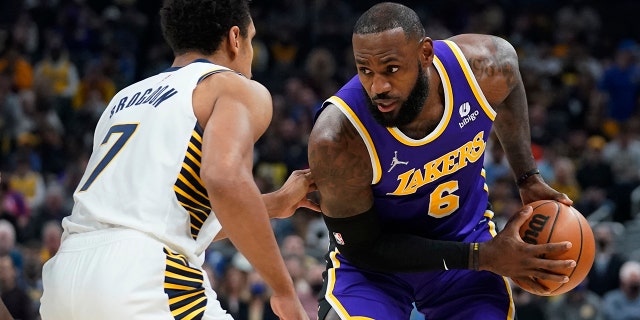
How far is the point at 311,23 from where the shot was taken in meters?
16.9

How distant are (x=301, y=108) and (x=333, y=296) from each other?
9619 millimetres

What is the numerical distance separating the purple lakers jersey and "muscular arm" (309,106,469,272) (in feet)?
0.22

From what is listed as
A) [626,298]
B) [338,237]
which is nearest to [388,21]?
[338,237]

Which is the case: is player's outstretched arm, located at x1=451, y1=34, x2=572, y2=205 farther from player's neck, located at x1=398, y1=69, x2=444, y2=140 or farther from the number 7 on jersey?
the number 7 on jersey

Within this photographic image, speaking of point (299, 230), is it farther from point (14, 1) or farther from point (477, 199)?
point (14, 1)

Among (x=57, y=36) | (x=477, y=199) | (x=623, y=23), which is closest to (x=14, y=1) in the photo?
(x=57, y=36)

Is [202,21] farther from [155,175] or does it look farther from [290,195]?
[290,195]

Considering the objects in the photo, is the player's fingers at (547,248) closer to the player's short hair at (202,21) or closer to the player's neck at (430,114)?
the player's neck at (430,114)

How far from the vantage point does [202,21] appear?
3.84 m

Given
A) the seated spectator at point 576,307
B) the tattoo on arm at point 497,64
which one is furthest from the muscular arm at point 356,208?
the seated spectator at point 576,307

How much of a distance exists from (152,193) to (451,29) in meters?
14.5

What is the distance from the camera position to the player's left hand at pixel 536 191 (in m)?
5.01

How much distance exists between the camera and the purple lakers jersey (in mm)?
4660

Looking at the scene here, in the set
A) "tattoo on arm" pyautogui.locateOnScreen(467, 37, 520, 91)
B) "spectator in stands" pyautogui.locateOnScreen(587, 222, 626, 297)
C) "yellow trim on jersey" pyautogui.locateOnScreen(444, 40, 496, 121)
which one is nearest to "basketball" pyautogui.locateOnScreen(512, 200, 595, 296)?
"yellow trim on jersey" pyautogui.locateOnScreen(444, 40, 496, 121)
